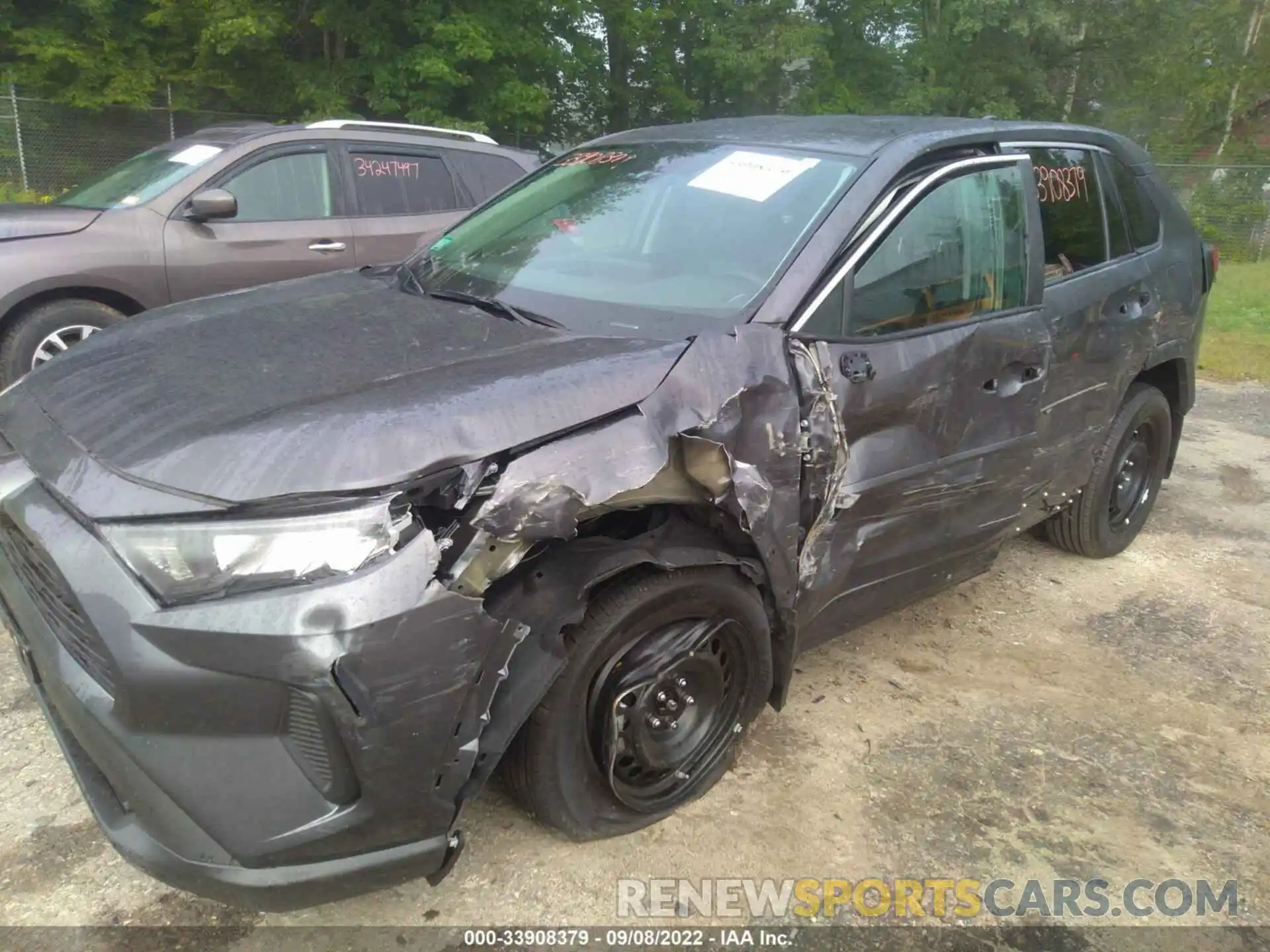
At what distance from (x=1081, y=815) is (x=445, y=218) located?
536 centimetres

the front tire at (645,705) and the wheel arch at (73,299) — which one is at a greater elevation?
the wheel arch at (73,299)

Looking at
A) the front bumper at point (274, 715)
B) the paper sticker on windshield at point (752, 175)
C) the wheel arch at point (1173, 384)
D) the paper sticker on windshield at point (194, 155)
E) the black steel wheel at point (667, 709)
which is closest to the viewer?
the front bumper at point (274, 715)

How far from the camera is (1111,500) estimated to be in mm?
4508

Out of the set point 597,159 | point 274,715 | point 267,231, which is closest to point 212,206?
point 267,231

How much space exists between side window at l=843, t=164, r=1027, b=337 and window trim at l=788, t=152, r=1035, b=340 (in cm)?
2

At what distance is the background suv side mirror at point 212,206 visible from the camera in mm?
5246

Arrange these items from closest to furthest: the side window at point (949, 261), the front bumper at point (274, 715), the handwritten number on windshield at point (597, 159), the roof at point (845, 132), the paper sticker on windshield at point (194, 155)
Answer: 1. the front bumper at point (274, 715)
2. the side window at point (949, 261)
3. the roof at point (845, 132)
4. the handwritten number on windshield at point (597, 159)
5. the paper sticker on windshield at point (194, 155)

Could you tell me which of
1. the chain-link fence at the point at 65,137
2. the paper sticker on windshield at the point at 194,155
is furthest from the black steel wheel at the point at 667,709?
the chain-link fence at the point at 65,137

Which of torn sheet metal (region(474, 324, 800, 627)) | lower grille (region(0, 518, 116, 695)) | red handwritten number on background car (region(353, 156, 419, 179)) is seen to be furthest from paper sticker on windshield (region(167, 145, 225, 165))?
torn sheet metal (region(474, 324, 800, 627))

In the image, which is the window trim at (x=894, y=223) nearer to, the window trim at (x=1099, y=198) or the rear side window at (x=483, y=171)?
the window trim at (x=1099, y=198)

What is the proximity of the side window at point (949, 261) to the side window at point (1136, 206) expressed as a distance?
1.00 metres

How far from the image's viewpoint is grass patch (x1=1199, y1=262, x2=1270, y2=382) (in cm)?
898

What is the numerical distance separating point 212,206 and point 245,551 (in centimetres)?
412

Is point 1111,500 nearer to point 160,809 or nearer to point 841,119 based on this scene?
point 841,119
